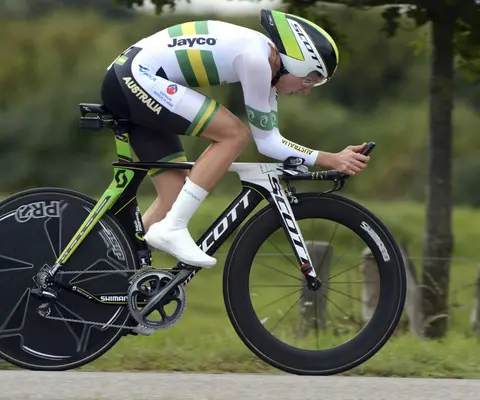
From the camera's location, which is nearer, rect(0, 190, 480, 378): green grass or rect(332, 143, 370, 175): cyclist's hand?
rect(332, 143, 370, 175): cyclist's hand

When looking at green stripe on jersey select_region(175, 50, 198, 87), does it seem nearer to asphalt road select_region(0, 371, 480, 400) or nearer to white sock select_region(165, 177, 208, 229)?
white sock select_region(165, 177, 208, 229)

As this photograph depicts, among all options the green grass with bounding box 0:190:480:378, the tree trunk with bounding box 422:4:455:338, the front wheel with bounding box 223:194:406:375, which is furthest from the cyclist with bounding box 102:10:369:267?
the tree trunk with bounding box 422:4:455:338

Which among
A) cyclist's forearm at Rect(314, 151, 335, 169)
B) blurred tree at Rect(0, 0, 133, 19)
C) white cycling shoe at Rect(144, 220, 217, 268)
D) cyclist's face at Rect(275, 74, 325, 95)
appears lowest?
blurred tree at Rect(0, 0, 133, 19)

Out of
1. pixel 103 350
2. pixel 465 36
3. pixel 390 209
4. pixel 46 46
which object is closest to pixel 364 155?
pixel 103 350

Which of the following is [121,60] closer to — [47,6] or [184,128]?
[184,128]

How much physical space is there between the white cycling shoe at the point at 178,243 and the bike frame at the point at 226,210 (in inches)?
3.2

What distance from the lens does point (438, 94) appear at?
7.33 m

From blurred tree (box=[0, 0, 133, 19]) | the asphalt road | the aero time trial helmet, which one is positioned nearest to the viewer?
the asphalt road

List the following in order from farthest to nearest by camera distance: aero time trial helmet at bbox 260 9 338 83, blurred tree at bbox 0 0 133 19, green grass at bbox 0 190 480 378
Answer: blurred tree at bbox 0 0 133 19
green grass at bbox 0 190 480 378
aero time trial helmet at bbox 260 9 338 83

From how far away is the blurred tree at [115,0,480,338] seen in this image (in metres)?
6.94

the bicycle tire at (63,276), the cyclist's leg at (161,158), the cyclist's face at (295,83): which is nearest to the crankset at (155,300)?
the bicycle tire at (63,276)

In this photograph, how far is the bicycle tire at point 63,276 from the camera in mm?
4836

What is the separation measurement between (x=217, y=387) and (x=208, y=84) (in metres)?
1.40

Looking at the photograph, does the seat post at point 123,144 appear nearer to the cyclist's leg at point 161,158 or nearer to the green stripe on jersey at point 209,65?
the cyclist's leg at point 161,158
